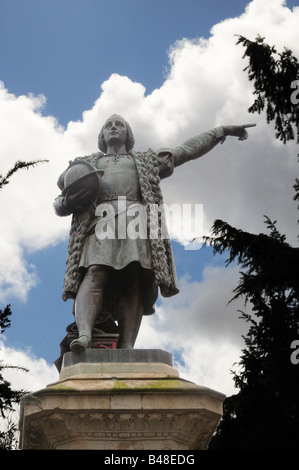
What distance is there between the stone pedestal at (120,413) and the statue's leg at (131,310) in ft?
3.29

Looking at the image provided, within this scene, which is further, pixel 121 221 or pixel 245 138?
pixel 245 138

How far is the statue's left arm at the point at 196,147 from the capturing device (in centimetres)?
902

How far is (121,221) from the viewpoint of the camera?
27.0ft

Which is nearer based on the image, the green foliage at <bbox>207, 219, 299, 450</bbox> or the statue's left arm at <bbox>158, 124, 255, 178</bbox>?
the statue's left arm at <bbox>158, 124, 255, 178</bbox>

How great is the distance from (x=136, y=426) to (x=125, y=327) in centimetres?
154

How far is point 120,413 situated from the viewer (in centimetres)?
667

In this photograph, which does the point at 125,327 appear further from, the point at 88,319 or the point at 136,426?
the point at 136,426

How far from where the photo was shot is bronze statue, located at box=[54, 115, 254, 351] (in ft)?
26.1

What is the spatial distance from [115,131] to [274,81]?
4889 millimetres

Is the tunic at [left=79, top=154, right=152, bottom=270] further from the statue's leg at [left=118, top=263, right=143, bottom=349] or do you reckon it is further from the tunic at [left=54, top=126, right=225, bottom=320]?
the statue's leg at [left=118, top=263, right=143, bottom=349]

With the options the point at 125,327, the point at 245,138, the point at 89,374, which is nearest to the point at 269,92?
the point at 245,138

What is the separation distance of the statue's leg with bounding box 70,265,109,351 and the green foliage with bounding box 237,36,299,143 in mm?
6219

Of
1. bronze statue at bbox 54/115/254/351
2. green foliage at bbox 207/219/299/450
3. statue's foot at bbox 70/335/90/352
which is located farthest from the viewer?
green foliage at bbox 207/219/299/450

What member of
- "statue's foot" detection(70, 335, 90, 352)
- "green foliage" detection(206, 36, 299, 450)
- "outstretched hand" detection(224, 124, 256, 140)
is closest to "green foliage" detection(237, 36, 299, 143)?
"green foliage" detection(206, 36, 299, 450)
